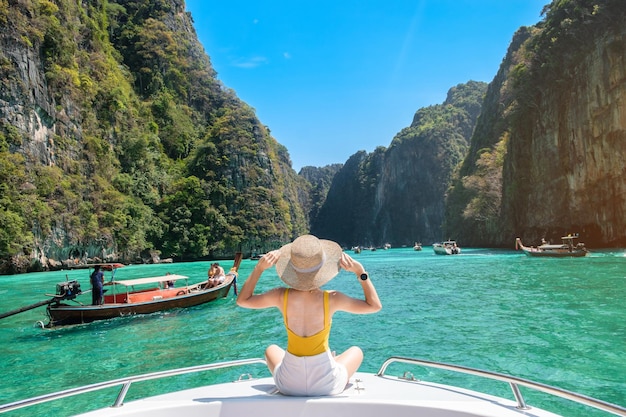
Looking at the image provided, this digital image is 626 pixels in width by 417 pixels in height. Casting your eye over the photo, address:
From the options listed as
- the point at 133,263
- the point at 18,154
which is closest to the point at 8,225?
the point at 18,154

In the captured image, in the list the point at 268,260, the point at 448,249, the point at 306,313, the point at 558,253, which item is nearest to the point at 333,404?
the point at 306,313

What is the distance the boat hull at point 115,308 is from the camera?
35.1 ft

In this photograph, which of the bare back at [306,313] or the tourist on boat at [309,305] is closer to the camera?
the tourist on boat at [309,305]

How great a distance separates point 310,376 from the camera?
245 centimetres

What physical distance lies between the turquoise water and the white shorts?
3.75 meters

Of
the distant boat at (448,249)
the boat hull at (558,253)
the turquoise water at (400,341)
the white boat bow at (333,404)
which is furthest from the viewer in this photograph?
the distant boat at (448,249)

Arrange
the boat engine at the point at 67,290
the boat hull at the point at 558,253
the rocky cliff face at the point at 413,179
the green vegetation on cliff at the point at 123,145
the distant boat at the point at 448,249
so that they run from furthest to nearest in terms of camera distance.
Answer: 1. the rocky cliff face at the point at 413,179
2. the distant boat at the point at 448,249
3. the green vegetation on cliff at the point at 123,145
4. the boat hull at the point at 558,253
5. the boat engine at the point at 67,290

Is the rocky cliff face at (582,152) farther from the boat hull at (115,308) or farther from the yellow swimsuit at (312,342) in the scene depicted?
the yellow swimsuit at (312,342)

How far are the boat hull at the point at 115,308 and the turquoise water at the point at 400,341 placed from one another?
23 centimetres

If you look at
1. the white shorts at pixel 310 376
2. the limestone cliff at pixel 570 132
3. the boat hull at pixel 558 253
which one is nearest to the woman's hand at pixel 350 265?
the white shorts at pixel 310 376

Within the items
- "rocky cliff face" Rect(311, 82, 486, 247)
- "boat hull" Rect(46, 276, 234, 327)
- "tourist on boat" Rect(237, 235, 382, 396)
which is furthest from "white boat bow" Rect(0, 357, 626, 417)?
"rocky cliff face" Rect(311, 82, 486, 247)

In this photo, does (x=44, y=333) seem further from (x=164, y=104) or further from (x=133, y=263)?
(x=164, y=104)

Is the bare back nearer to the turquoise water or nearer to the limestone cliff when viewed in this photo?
the turquoise water

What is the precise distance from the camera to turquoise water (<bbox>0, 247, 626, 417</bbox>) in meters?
5.93
